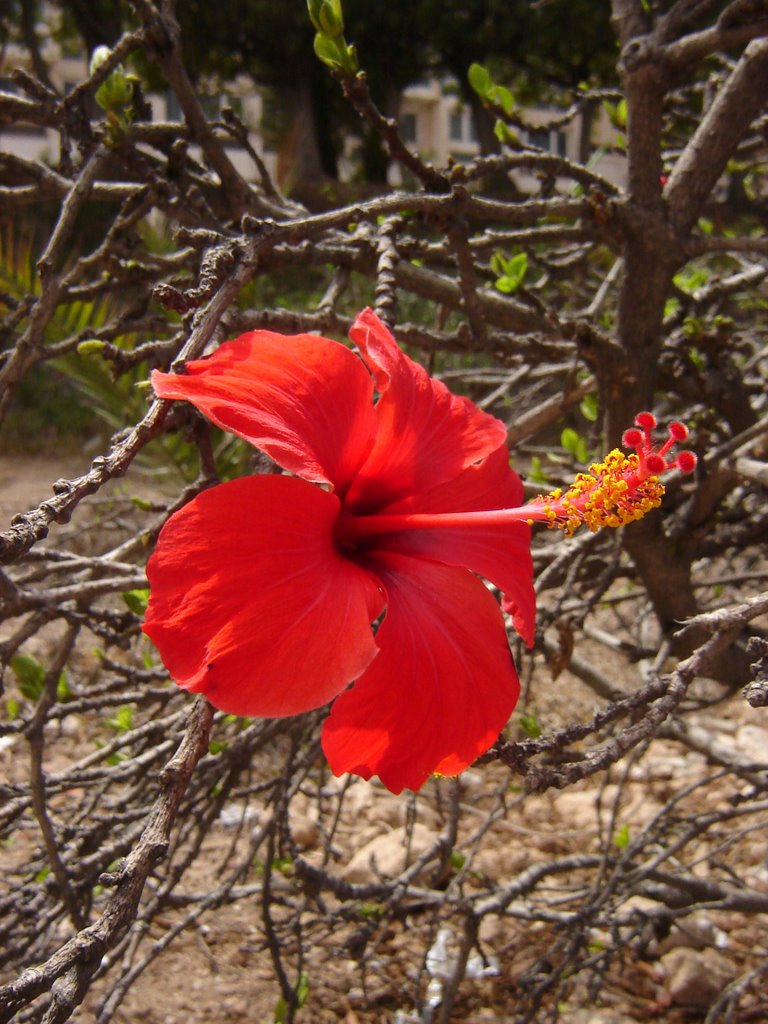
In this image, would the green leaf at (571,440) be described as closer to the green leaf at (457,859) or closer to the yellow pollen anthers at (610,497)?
the green leaf at (457,859)

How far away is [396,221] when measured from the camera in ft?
4.14

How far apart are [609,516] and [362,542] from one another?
268 millimetres

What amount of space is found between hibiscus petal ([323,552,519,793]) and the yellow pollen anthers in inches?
4.8

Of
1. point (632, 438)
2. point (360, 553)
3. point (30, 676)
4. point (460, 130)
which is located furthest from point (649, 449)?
point (460, 130)

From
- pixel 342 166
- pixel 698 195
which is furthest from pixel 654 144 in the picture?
pixel 342 166

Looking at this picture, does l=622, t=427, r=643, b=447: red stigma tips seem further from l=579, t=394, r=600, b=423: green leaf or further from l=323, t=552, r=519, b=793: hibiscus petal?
l=579, t=394, r=600, b=423: green leaf

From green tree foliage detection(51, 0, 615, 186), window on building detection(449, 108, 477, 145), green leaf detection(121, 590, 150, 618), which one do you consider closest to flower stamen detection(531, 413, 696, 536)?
green leaf detection(121, 590, 150, 618)

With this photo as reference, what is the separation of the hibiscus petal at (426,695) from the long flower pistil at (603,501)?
0.25 feet

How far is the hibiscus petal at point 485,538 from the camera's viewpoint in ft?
3.17

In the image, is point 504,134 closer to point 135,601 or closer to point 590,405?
point 590,405

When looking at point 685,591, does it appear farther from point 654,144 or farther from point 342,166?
point 342,166

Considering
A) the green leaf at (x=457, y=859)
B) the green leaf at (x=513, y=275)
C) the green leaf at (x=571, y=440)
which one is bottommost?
the green leaf at (x=457, y=859)

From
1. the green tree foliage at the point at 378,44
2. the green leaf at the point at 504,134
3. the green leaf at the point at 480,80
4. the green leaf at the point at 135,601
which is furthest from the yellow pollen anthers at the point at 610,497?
the green tree foliage at the point at 378,44

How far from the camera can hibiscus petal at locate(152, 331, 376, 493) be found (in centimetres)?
78
